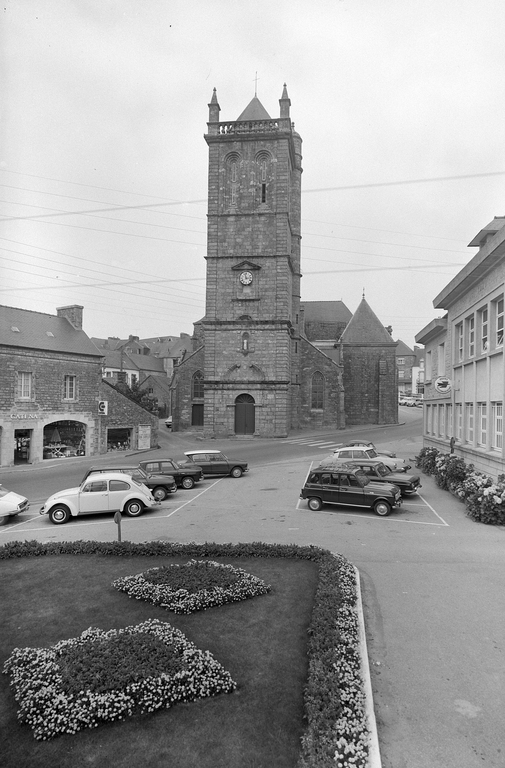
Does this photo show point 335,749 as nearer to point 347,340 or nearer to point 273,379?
point 273,379

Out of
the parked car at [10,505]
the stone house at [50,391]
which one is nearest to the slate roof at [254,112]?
the stone house at [50,391]

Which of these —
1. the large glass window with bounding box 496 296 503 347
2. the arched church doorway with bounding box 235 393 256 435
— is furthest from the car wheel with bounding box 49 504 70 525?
the arched church doorway with bounding box 235 393 256 435

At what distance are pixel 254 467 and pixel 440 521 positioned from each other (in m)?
13.5

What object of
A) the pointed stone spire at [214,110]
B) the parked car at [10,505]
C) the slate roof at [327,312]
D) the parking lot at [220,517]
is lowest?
the parking lot at [220,517]

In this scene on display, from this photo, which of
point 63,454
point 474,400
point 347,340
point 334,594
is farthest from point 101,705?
point 347,340

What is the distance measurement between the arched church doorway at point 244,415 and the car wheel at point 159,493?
25265 millimetres

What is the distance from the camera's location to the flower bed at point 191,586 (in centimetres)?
850

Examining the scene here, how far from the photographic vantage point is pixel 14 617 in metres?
7.93

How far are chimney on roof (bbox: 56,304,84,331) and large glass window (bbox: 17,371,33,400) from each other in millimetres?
6185

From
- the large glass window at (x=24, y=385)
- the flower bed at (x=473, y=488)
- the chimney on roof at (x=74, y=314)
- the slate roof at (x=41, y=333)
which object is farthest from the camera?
the chimney on roof at (x=74, y=314)

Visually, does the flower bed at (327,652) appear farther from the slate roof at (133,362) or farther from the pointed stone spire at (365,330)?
the slate roof at (133,362)

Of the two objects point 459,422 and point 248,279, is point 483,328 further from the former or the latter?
point 248,279

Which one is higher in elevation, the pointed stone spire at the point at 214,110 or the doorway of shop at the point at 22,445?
the pointed stone spire at the point at 214,110

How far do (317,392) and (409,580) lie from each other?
A: 43740 mm
